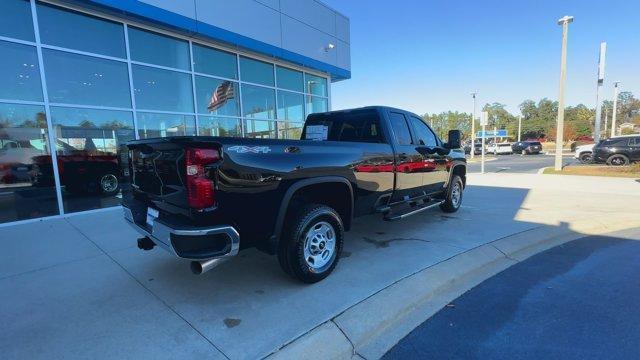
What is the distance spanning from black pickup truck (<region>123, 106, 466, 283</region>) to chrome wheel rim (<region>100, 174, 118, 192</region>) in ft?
17.0

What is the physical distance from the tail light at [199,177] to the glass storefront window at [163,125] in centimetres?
692

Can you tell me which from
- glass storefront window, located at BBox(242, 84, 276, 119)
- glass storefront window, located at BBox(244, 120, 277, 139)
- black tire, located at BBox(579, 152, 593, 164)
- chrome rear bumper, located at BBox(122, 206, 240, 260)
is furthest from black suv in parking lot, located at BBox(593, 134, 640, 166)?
chrome rear bumper, located at BBox(122, 206, 240, 260)

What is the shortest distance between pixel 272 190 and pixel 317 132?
8.25ft

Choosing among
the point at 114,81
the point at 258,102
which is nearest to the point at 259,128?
the point at 258,102

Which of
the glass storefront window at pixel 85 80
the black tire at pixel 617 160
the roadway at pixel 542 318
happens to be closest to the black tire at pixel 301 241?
the roadway at pixel 542 318

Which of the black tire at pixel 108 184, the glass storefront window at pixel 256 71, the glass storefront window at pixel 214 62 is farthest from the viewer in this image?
the glass storefront window at pixel 256 71

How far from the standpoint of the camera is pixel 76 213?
725 centimetres

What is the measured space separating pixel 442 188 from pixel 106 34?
27.2 feet

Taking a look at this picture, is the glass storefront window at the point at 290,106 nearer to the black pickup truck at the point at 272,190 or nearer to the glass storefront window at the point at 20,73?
the glass storefront window at the point at 20,73

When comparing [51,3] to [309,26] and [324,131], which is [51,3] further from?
[309,26]

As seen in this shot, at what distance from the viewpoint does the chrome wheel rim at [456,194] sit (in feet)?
22.0

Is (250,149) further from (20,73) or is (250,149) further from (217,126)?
(217,126)

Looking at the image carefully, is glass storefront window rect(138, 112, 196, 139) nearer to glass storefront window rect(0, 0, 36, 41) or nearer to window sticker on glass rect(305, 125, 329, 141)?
glass storefront window rect(0, 0, 36, 41)

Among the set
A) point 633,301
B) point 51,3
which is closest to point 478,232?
point 633,301
